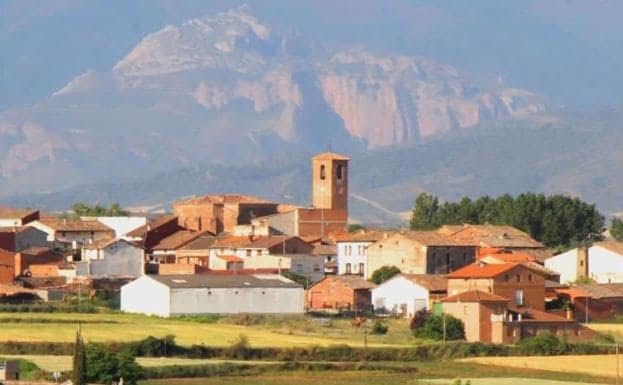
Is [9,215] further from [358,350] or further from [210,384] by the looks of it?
[210,384]

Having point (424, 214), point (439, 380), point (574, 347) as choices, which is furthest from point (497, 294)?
point (424, 214)

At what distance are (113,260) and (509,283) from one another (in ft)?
62.2

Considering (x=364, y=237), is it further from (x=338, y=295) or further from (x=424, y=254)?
(x=338, y=295)

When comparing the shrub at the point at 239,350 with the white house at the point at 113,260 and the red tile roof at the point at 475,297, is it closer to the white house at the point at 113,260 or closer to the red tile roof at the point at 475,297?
the red tile roof at the point at 475,297

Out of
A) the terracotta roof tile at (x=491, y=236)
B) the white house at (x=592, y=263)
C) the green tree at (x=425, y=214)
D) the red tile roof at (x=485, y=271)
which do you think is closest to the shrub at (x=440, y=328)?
the red tile roof at (x=485, y=271)

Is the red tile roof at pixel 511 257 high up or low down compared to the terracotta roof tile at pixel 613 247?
down

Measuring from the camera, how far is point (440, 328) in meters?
71.6

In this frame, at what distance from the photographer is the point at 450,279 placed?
80688mm

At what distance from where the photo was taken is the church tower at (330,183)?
116 m

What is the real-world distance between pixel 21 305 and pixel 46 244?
2036cm

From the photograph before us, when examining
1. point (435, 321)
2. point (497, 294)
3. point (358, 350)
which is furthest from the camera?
point (497, 294)

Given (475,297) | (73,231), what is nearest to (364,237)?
(73,231)

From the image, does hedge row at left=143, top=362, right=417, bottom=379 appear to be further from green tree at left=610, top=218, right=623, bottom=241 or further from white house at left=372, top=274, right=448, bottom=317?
green tree at left=610, top=218, right=623, bottom=241

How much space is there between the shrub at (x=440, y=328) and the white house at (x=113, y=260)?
20.4 meters
